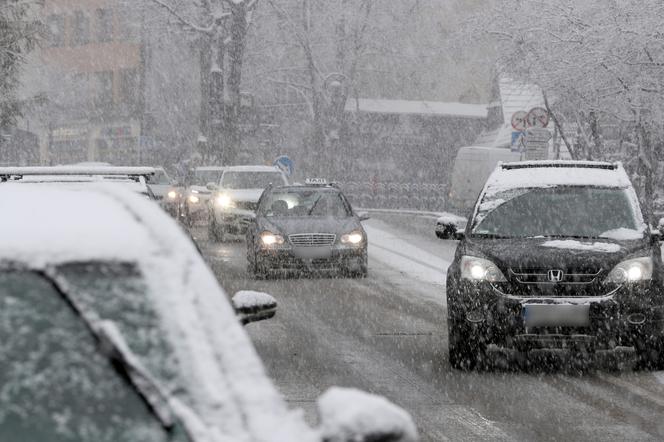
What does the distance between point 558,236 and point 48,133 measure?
7080 centimetres

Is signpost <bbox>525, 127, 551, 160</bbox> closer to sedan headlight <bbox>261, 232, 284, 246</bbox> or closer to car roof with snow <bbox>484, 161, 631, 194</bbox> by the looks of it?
sedan headlight <bbox>261, 232, 284, 246</bbox>

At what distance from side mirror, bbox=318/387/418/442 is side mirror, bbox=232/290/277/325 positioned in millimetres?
1625

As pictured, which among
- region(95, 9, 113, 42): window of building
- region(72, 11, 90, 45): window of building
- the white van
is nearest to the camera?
the white van

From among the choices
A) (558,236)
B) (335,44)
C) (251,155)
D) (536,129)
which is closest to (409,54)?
(335,44)

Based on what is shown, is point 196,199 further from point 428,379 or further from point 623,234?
point 428,379

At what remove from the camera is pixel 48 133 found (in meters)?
79.0

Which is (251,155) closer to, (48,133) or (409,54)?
(409,54)

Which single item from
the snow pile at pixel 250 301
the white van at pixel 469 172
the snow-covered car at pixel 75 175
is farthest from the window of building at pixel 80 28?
the snow pile at pixel 250 301

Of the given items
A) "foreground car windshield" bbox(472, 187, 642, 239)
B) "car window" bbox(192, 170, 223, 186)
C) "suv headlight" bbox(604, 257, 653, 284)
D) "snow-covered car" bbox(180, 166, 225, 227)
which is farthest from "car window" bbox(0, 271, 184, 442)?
"car window" bbox(192, 170, 223, 186)

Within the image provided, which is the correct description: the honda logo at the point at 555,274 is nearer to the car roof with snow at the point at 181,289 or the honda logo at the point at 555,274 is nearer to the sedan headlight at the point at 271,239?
the car roof with snow at the point at 181,289

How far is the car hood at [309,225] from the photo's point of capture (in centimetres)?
1961

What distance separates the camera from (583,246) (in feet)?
34.0

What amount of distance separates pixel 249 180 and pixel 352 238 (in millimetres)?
10255

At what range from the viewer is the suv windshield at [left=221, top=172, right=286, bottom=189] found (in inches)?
1157
